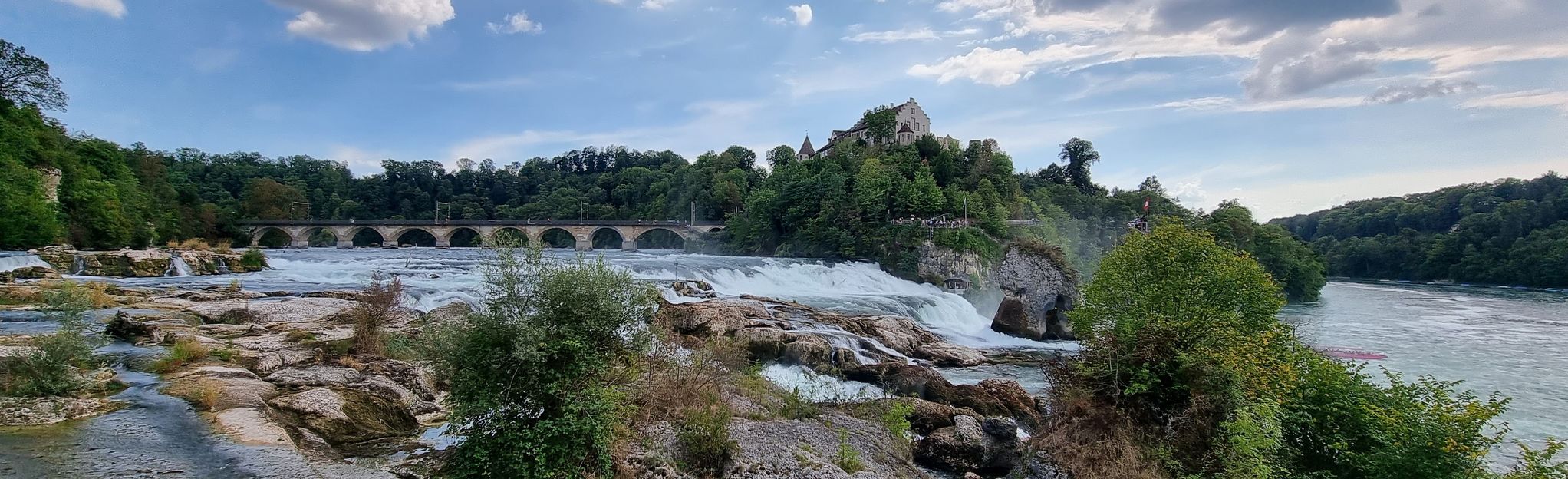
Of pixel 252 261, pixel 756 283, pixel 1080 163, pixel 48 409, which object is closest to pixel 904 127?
pixel 1080 163

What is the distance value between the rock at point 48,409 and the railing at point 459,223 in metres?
64.8

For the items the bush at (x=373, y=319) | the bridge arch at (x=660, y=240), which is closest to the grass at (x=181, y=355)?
the bush at (x=373, y=319)

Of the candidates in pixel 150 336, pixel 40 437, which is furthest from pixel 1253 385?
pixel 150 336

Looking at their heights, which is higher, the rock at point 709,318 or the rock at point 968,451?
the rock at point 709,318

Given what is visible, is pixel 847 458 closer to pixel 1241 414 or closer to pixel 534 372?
pixel 534 372

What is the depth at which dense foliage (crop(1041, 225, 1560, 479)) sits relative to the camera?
352 inches

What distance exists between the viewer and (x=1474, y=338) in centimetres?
3028

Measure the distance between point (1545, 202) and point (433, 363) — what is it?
4136 inches

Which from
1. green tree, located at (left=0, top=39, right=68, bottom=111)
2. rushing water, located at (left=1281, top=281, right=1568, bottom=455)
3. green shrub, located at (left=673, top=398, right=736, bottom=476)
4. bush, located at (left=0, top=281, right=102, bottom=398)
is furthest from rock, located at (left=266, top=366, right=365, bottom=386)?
green tree, located at (left=0, top=39, right=68, bottom=111)

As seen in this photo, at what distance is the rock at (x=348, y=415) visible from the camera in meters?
9.30

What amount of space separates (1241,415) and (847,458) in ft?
18.6

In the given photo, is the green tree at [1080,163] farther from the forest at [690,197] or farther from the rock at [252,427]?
the rock at [252,427]

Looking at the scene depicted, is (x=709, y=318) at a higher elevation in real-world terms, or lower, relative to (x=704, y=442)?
higher

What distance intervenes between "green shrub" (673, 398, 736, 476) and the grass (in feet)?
31.9
